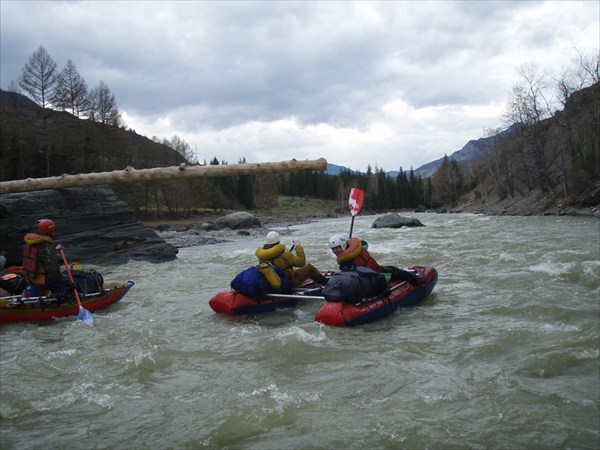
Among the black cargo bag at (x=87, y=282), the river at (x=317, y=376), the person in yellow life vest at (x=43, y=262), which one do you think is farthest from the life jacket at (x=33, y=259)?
the river at (x=317, y=376)

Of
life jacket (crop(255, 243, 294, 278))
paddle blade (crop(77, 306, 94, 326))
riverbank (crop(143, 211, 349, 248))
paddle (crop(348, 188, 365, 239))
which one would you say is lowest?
paddle blade (crop(77, 306, 94, 326))

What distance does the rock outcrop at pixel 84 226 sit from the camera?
13.6m

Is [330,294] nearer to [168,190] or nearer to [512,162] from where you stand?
[168,190]

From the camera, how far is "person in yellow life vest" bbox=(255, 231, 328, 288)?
8367 millimetres

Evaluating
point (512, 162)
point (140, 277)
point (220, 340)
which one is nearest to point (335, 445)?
point (220, 340)

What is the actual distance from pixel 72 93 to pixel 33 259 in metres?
35.7

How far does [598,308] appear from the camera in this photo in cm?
706

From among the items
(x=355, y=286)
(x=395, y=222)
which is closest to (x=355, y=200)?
(x=355, y=286)

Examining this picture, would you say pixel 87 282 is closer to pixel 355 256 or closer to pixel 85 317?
pixel 85 317

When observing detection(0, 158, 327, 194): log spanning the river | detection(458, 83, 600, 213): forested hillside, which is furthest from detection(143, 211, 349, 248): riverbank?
detection(458, 83, 600, 213): forested hillside

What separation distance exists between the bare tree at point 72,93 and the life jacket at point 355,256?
121 ft

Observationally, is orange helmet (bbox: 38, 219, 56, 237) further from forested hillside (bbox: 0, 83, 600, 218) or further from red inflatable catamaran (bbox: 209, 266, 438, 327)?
forested hillside (bbox: 0, 83, 600, 218)

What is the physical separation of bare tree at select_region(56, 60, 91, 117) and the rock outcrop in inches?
1006

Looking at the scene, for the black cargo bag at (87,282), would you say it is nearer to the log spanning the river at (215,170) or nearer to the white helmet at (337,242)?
the log spanning the river at (215,170)
